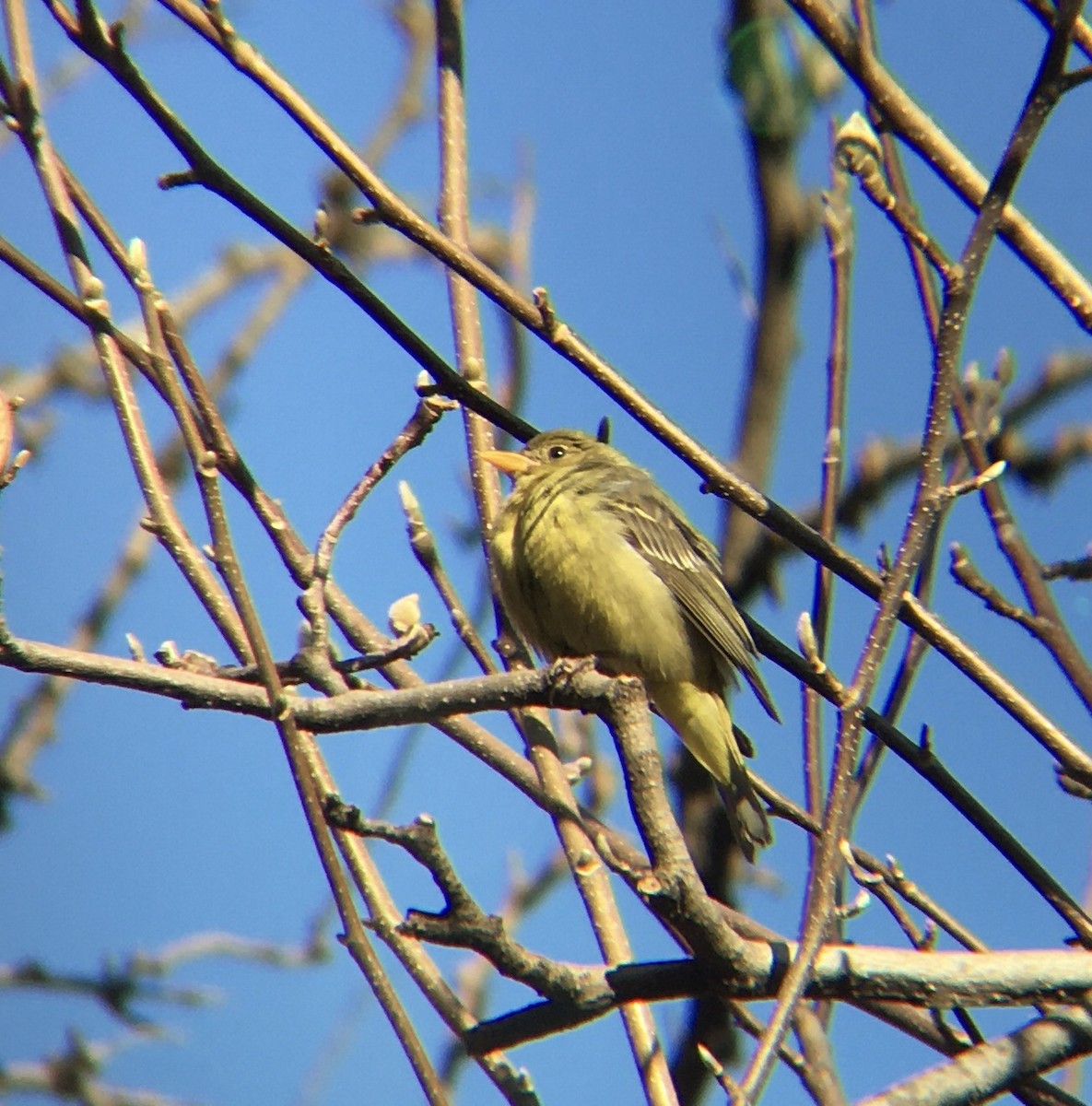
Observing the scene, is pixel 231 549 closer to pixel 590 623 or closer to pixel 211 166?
pixel 211 166

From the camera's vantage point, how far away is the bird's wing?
4.90 m

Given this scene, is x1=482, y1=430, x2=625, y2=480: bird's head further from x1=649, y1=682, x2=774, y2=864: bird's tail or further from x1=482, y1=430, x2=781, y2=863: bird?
x1=649, y1=682, x2=774, y2=864: bird's tail

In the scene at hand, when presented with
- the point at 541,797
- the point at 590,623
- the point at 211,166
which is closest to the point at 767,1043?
the point at 541,797

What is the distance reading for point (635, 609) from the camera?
502cm

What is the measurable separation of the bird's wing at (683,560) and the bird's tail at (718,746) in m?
0.19

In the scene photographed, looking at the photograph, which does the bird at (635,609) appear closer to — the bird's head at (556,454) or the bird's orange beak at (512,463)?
the bird's orange beak at (512,463)

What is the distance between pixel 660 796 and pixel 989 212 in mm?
1170

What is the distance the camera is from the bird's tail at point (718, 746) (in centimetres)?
483

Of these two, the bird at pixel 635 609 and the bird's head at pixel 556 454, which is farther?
the bird's head at pixel 556 454

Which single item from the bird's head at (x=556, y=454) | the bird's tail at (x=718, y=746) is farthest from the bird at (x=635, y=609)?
the bird's head at (x=556, y=454)

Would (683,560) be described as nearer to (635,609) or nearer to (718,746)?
(635,609)

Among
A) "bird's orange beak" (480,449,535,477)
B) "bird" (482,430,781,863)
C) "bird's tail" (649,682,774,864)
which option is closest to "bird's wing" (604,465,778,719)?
"bird" (482,430,781,863)

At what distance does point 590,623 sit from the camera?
5.00 metres

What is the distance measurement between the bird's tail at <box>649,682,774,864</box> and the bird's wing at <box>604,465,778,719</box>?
7.4 inches
